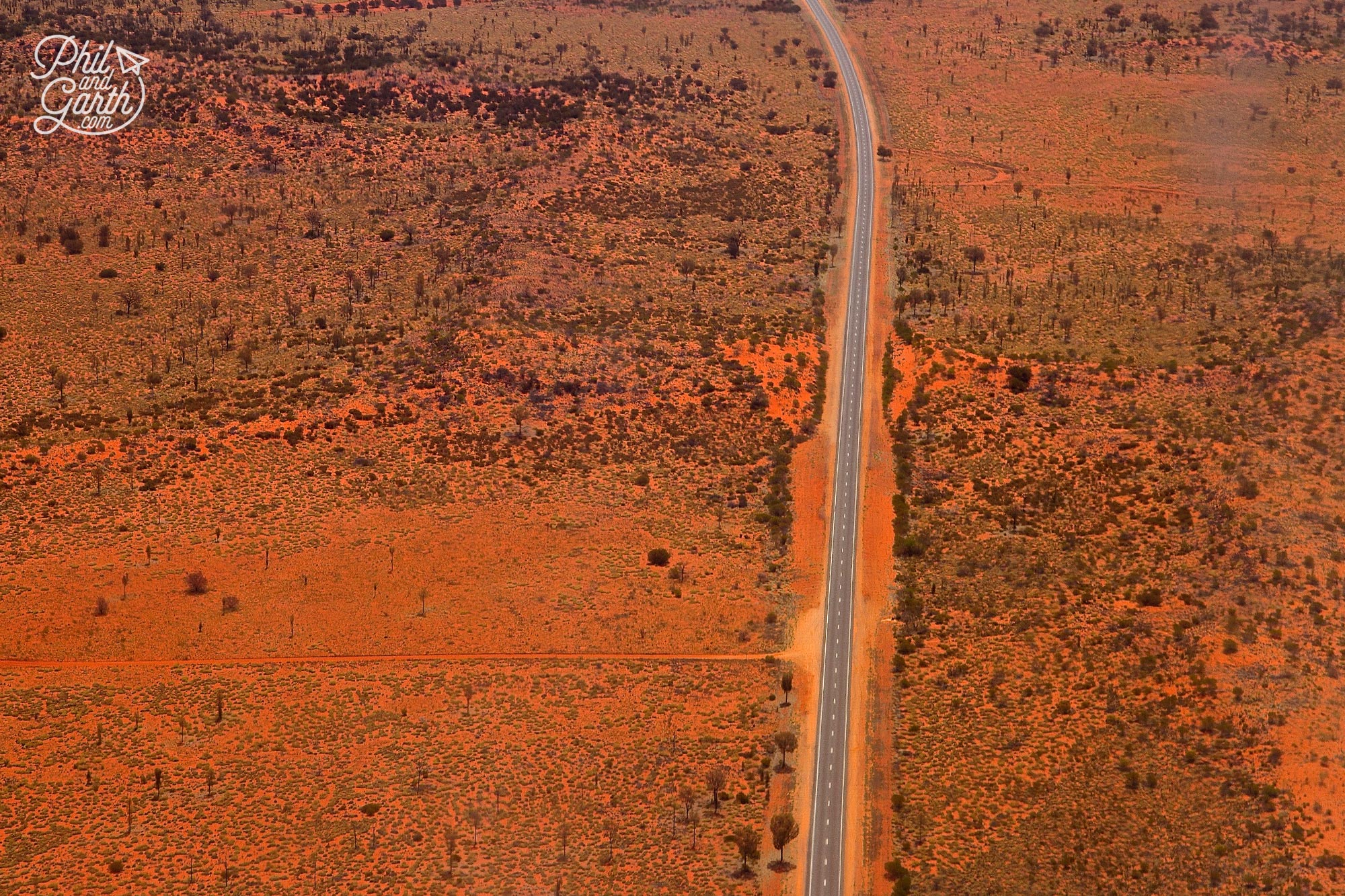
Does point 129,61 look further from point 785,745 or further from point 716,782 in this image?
point 716,782

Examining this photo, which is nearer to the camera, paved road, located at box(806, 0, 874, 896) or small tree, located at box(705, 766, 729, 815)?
paved road, located at box(806, 0, 874, 896)

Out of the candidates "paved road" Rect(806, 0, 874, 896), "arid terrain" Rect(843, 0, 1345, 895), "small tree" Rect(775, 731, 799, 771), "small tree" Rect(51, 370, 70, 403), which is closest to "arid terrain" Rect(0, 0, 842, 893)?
"small tree" Rect(51, 370, 70, 403)

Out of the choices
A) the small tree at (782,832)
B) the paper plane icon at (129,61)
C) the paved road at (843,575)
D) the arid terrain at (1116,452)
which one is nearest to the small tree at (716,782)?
the small tree at (782,832)

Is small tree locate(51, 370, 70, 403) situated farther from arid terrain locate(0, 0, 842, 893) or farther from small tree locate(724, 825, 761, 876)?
small tree locate(724, 825, 761, 876)

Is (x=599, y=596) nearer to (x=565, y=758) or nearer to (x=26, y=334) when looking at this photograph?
(x=565, y=758)

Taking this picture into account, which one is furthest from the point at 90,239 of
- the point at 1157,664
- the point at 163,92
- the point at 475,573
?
the point at 1157,664
